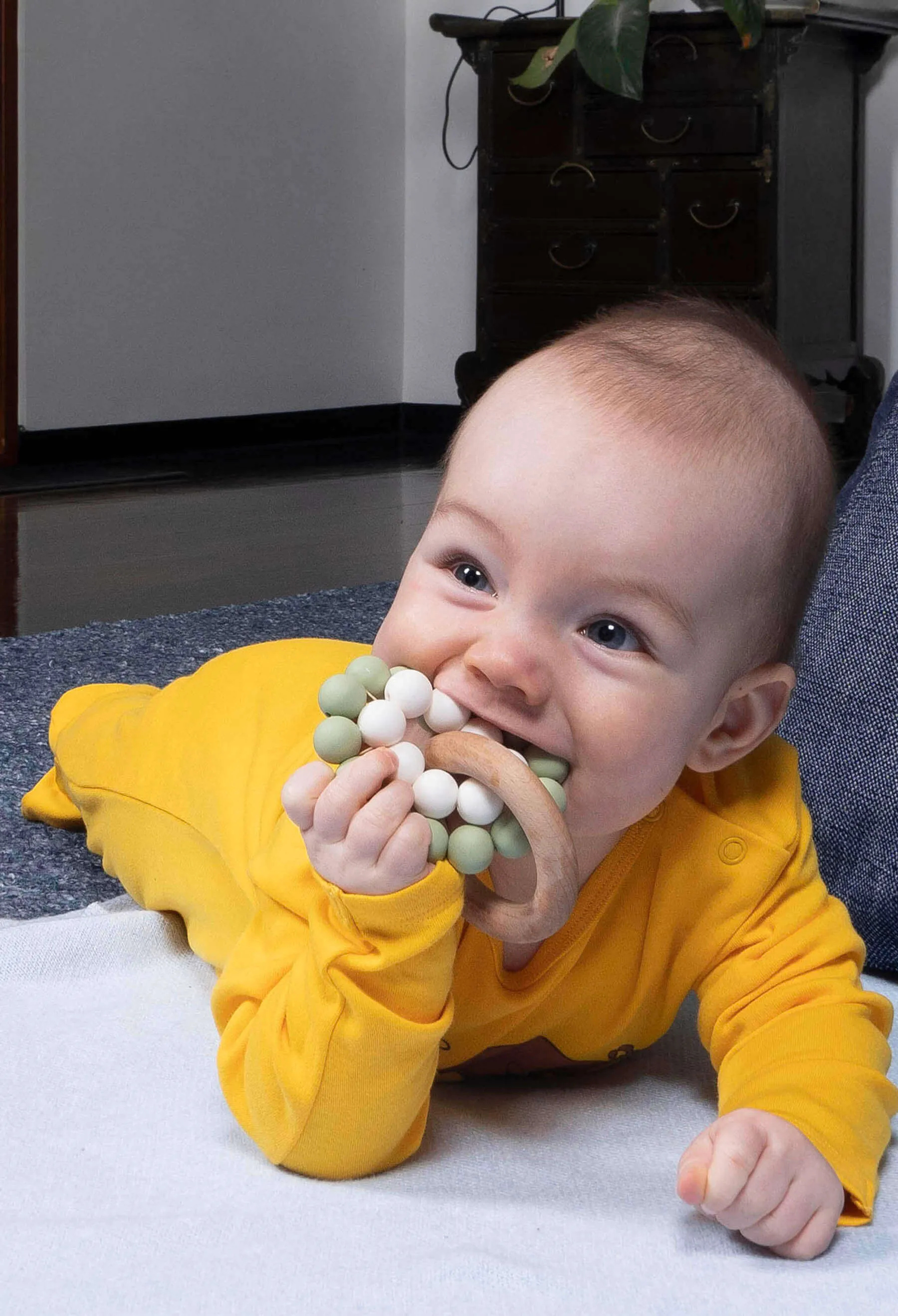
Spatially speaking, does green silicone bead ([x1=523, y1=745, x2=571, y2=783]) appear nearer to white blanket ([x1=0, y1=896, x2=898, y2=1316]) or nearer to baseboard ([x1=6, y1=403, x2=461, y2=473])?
white blanket ([x1=0, y1=896, x2=898, y2=1316])

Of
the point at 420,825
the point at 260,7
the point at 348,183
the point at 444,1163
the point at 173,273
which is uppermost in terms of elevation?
the point at 260,7

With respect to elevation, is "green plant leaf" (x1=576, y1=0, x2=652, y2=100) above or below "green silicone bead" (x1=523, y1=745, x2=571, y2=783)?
above

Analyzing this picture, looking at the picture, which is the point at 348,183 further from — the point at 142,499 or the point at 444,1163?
the point at 444,1163

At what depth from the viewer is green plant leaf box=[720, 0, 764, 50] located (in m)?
2.68

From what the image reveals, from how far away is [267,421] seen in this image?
3699mm

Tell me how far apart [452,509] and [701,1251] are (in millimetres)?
296

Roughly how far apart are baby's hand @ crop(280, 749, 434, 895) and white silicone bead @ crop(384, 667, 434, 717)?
25 millimetres

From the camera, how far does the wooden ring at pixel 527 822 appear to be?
0.52 meters

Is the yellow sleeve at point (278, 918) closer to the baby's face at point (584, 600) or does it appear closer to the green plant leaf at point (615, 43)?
the baby's face at point (584, 600)

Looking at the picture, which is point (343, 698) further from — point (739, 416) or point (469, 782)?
point (739, 416)

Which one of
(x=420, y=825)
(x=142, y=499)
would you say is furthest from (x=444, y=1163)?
(x=142, y=499)

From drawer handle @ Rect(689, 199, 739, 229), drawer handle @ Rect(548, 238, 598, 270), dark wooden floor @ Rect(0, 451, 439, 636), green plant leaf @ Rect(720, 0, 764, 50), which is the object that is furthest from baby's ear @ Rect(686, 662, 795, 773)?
drawer handle @ Rect(548, 238, 598, 270)

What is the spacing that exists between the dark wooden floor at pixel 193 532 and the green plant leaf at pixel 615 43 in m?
0.84

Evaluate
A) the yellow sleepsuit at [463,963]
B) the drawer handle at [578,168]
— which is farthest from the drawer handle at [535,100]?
the yellow sleepsuit at [463,963]
